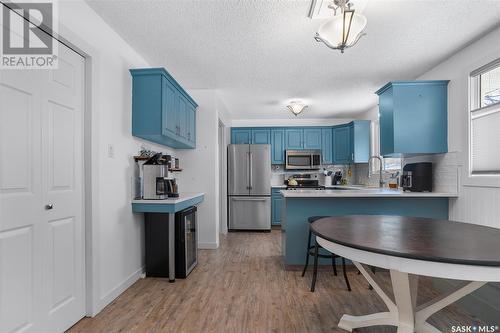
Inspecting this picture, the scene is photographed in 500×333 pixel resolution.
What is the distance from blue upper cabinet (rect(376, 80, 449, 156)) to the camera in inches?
125

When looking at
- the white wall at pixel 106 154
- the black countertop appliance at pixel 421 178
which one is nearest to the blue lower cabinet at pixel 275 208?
→ the black countertop appliance at pixel 421 178

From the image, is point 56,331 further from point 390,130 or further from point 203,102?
point 390,130

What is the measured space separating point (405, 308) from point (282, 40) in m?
2.44

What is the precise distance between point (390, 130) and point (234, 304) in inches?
108

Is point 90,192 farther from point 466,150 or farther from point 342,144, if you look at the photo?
point 342,144

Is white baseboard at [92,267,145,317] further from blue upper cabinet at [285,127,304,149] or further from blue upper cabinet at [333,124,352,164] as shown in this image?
blue upper cabinet at [333,124,352,164]

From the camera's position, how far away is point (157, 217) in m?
2.94

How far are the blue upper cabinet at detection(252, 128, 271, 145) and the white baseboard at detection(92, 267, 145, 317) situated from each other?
3917mm

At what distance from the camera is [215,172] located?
4.22 meters

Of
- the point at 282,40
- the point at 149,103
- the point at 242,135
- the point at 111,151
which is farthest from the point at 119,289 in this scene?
the point at 242,135

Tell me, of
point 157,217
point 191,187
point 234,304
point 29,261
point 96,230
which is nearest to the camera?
point 29,261

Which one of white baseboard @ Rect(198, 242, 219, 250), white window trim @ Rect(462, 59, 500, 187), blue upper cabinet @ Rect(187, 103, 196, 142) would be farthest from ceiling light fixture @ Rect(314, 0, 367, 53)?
white baseboard @ Rect(198, 242, 219, 250)

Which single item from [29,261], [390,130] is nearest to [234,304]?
[29,261]

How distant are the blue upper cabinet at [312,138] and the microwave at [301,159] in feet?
0.49
